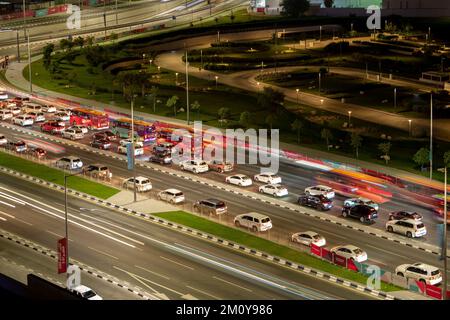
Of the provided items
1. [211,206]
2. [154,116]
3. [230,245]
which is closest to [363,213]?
[230,245]

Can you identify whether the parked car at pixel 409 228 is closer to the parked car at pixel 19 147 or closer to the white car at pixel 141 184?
the white car at pixel 141 184

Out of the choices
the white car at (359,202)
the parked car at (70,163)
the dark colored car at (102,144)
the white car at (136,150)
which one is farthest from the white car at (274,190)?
the dark colored car at (102,144)

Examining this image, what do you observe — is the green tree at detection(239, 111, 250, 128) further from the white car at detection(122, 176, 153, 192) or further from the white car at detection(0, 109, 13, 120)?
the white car at detection(0, 109, 13, 120)

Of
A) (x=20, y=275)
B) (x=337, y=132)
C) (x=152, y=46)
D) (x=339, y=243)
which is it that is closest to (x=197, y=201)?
(x=339, y=243)

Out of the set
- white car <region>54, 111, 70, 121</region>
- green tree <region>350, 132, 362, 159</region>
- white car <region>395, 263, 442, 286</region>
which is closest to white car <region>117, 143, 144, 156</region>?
white car <region>54, 111, 70, 121</region>

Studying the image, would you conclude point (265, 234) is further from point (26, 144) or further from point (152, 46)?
point (152, 46)

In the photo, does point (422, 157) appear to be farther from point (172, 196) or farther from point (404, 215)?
point (172, 196)
